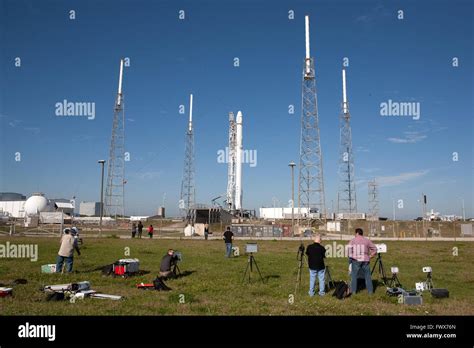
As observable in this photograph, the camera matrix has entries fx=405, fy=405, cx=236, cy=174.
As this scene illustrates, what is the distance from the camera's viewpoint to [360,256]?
39.2 feet

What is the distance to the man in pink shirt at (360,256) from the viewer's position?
39.2ft

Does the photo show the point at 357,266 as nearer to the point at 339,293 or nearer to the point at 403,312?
the point at 339,293

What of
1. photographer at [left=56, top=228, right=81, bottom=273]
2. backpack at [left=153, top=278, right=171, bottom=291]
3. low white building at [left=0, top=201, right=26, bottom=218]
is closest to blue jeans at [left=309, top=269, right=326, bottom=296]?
backpack at [left=153, top=278, right=171, bottom=291]

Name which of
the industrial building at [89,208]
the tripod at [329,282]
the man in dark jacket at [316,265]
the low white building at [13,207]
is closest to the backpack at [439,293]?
the tripod at [329,282]

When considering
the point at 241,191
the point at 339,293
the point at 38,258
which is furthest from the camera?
the point at 241,191

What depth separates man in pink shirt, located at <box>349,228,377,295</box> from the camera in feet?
39.2

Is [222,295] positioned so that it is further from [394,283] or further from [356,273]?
[394,283]

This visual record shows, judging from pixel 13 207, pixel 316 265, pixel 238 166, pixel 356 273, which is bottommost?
pixel 356 273

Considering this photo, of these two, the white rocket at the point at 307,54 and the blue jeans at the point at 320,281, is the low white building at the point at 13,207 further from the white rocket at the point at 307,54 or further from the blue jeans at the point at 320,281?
the blue jeans at the point at 320,281

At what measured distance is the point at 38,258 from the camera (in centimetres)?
2114

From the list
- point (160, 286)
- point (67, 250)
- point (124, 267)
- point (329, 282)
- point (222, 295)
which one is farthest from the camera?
point (67, 250)

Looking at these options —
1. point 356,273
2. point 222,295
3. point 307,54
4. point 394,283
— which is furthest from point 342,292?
point 307,54
